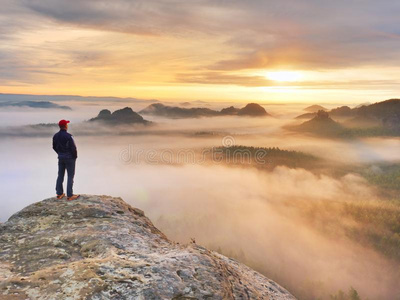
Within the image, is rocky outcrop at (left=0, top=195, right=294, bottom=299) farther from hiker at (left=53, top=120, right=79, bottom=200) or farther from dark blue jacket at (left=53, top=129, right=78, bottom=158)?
dark blue jacket at (left=53, top=129, right=78, bottom=158)

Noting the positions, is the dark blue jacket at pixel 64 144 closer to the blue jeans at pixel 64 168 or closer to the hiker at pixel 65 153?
the hiker at pixel 65 153

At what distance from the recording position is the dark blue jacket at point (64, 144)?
1906 centimetres

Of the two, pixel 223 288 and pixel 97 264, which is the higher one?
pixel 97 264

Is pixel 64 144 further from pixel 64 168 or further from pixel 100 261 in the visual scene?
pixel 100 261

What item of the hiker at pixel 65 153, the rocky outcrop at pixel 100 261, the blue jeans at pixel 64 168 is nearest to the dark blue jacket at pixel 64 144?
the hiker at pixel 65 153

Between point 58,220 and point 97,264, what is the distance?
6626 millimetres

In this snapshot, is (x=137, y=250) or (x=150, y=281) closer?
(x=150, y=281)

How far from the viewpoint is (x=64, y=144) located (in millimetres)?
19219

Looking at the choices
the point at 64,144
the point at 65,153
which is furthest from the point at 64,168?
the point at 64,144

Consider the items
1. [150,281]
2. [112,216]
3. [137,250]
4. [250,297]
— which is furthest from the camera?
[112,216]

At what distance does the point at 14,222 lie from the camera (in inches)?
639

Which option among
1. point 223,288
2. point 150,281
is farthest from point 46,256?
point 223,288

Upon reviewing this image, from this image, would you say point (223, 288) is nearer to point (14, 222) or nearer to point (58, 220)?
point (58, 220)

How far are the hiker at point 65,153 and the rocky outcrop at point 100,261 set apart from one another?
1088 mm
